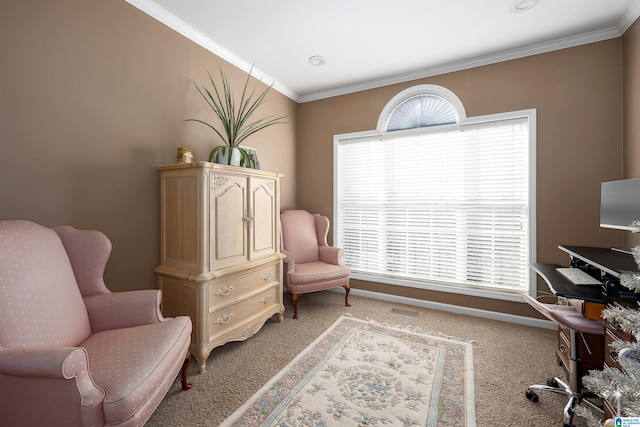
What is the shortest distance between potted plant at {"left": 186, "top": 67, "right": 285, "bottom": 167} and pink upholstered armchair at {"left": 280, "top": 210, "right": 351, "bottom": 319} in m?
1.04

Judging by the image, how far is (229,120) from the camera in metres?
2.46

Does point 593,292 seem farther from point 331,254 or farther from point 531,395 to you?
point 331,254

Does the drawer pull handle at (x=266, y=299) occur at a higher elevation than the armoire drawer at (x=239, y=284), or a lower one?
lower

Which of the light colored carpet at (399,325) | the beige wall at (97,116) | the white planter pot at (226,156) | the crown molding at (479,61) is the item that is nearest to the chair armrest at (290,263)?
the light colored carpet at (399,325)

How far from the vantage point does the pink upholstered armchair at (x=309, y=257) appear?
2.95 meters

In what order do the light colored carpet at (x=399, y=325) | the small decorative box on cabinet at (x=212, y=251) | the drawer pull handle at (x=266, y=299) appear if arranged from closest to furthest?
the light colored carpet at (x=399, y=325), the small decorative box on cabinet at (x=212, y=251), the drawer pull handle at (x=266, y=299)

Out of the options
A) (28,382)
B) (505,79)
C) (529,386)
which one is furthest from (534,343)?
(28,382)

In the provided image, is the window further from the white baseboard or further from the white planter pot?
the white planter pot

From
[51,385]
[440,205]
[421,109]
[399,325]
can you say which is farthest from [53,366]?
[421,109]

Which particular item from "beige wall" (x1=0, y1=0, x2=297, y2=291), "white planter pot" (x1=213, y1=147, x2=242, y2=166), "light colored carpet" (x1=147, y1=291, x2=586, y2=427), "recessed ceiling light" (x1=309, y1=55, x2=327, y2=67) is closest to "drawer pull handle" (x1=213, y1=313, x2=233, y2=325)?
"light colored carpet" (x1=147, y1=291, x2=586, y2=427)

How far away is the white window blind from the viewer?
286 centimetres

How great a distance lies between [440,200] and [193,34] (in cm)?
301

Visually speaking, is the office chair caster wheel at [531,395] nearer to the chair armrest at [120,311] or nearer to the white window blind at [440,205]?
the white window blind at [440,205]

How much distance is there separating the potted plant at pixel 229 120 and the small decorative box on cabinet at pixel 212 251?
0.21 meters
